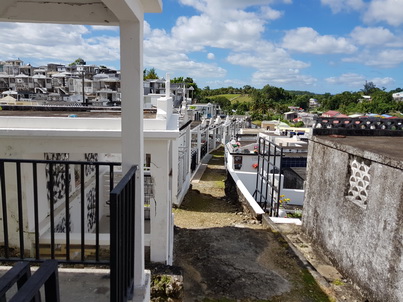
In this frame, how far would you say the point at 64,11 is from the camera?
8.67 feet

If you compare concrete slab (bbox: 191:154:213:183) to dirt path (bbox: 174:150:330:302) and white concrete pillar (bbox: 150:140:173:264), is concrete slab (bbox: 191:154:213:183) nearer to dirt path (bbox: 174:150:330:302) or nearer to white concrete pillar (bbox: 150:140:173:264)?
dirt path (bbox: 174:150:330:302)

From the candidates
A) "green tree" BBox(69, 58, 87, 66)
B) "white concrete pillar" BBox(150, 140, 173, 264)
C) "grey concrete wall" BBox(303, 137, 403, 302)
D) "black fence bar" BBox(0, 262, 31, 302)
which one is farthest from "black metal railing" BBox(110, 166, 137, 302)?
"green tree" BBox(69, 58, 87, 66)

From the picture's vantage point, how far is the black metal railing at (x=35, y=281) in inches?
37.9

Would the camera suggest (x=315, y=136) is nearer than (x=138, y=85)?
No

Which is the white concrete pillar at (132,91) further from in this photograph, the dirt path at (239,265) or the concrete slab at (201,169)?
the concrete slab at (201,169)

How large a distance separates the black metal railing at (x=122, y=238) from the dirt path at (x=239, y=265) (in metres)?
2.72

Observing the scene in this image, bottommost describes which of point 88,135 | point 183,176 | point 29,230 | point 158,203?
point 183,176

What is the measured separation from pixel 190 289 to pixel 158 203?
1.45m

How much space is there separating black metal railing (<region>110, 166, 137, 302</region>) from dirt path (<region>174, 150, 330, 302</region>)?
8.91 feet

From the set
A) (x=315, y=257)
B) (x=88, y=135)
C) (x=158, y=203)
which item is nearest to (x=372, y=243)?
(x=315, y=257)

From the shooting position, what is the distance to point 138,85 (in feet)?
8.20

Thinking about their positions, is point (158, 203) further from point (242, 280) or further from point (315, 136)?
point (315, 136)

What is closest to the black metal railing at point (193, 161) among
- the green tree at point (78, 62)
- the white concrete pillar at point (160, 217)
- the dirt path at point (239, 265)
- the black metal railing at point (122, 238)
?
Answer: the dirt path at point (239, 265)

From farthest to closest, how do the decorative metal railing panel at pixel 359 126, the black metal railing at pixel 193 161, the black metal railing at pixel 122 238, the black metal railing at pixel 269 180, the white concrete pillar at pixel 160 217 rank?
the black metal railing at pixel 193 161 < the black metal railing at pixel 269 180 < the decorative metal railing panel at pixel 359 126 < the white concrete pillar at pixel 160 217 < the black metal railing at pixel 122 238
